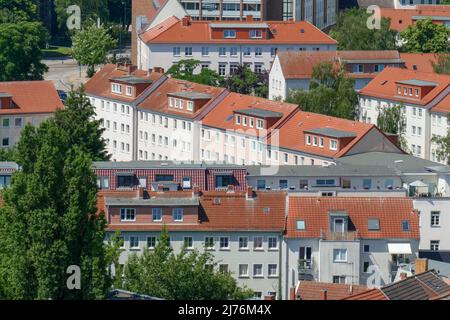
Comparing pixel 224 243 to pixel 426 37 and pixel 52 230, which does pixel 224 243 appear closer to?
pixel 52 230

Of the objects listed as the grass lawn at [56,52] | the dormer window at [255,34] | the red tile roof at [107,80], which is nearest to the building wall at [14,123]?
the red tile roof at [107,80]

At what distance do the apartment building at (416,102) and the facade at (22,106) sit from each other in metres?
15.5

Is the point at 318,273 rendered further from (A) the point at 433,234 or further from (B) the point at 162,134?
(B) the point at 162,134

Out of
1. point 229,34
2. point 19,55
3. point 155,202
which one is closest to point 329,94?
point 229,34

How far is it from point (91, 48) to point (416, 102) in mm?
30657

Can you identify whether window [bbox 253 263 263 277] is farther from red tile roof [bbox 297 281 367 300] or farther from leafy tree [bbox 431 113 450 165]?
leafy tree [bbox 431 113 450 165]

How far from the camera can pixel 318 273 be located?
46.2m

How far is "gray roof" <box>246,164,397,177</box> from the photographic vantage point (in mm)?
55094

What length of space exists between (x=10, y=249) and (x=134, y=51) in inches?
2663

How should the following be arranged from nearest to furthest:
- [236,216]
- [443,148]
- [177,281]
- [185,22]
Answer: [177,281] < [236,216] < [443,148] < [185,22]

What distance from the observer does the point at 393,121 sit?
77688 mm

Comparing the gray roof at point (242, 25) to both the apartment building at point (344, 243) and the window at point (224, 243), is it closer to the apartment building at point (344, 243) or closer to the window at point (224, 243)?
the apartment building at point (344, 243)

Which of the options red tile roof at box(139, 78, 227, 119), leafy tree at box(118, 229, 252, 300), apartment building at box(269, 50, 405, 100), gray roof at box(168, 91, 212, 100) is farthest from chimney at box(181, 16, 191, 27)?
leafy tree at box(118, 229, 252, 300)

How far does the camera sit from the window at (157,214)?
46.9 metres
